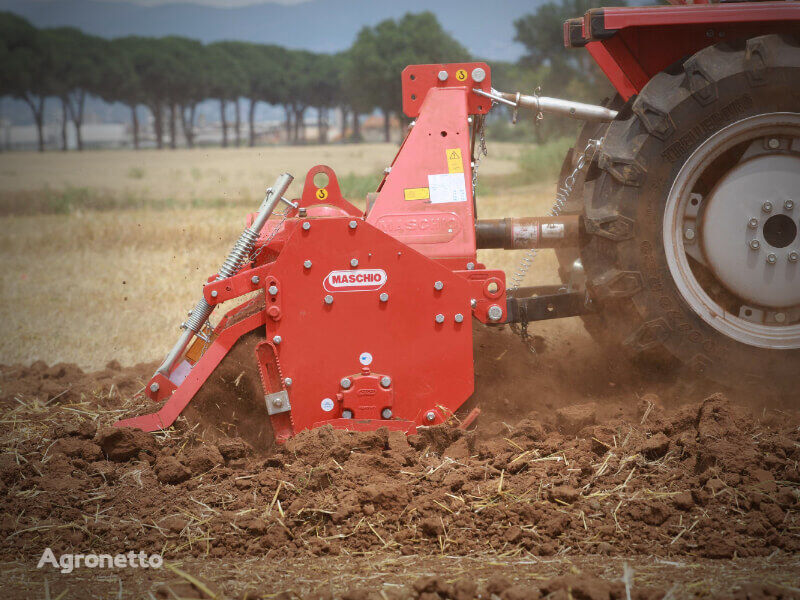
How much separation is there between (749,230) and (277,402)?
2.52m

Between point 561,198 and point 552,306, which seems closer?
point 552,306

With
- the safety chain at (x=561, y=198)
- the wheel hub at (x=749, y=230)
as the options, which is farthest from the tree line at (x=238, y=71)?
the wheel hub at (x=749, y=230)

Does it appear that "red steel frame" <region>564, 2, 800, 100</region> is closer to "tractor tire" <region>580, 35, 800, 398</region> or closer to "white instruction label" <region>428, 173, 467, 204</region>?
"tractor tire" <region>580, 35, 800, 398</region>

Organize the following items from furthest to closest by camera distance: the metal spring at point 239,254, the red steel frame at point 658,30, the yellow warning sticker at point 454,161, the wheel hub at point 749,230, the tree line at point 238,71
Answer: the tree line at point 238,71
the yellow warning sticker at point 454,161
the metal spring at point 239,254
the wheel hub at point 749,230
the red steel frame at point 658,30

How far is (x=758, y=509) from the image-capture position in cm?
322

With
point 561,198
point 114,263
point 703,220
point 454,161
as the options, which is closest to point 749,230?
point 703,220

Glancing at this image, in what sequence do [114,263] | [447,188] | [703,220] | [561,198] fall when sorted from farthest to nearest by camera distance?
[114,263] → [561,198] → [447,188] → [703,220]

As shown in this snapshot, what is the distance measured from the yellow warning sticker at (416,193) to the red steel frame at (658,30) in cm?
115

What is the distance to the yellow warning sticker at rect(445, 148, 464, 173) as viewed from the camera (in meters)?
4.19

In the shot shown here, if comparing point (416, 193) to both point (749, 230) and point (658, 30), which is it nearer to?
point (658, 30)

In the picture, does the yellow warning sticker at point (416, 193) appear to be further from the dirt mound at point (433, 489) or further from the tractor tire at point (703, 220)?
the dirt mound at point (433, 489)

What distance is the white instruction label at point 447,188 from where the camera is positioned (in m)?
4.16

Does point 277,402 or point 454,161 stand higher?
point 454,161

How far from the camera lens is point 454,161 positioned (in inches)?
166
